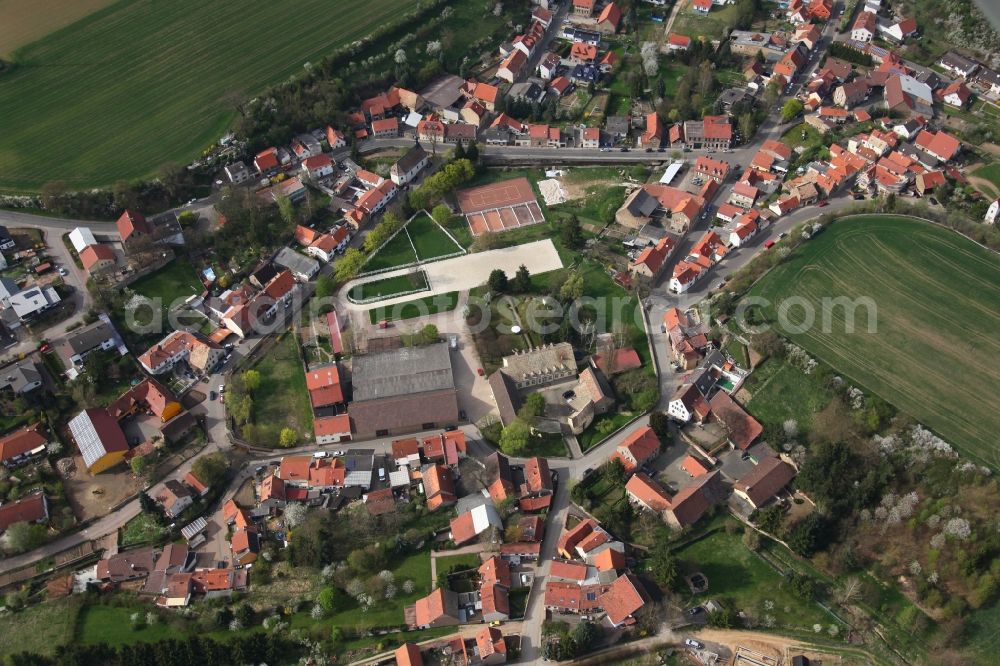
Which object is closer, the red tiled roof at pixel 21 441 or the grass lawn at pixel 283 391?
the red tiled roof at pixel 21 441

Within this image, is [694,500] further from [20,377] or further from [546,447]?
[20,377]

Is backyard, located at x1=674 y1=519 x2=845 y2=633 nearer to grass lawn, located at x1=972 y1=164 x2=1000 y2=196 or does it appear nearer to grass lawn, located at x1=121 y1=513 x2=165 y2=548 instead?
grass lawn, located at x1=121 y1=513 x2=165 y2=548

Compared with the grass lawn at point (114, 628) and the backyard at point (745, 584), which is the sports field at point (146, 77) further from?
the backyard at point (745, 584)

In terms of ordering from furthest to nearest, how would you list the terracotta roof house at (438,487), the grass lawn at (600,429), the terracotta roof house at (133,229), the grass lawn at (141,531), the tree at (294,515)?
the terracotta roof house at (133,229) < the grass lawn at (600,429) < the terracotta roof house at (438,487) < the tree at (294,515) < the grass lawn at (141,531)

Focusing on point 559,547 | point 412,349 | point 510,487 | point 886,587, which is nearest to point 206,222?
point 412,349

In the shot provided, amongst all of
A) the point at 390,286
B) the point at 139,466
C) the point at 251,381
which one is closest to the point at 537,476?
the point at 390,286

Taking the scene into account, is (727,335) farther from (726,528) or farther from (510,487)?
(510,487)

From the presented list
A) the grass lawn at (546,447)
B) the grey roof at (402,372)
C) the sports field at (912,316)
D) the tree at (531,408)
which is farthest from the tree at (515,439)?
the sports field at (912,316)
